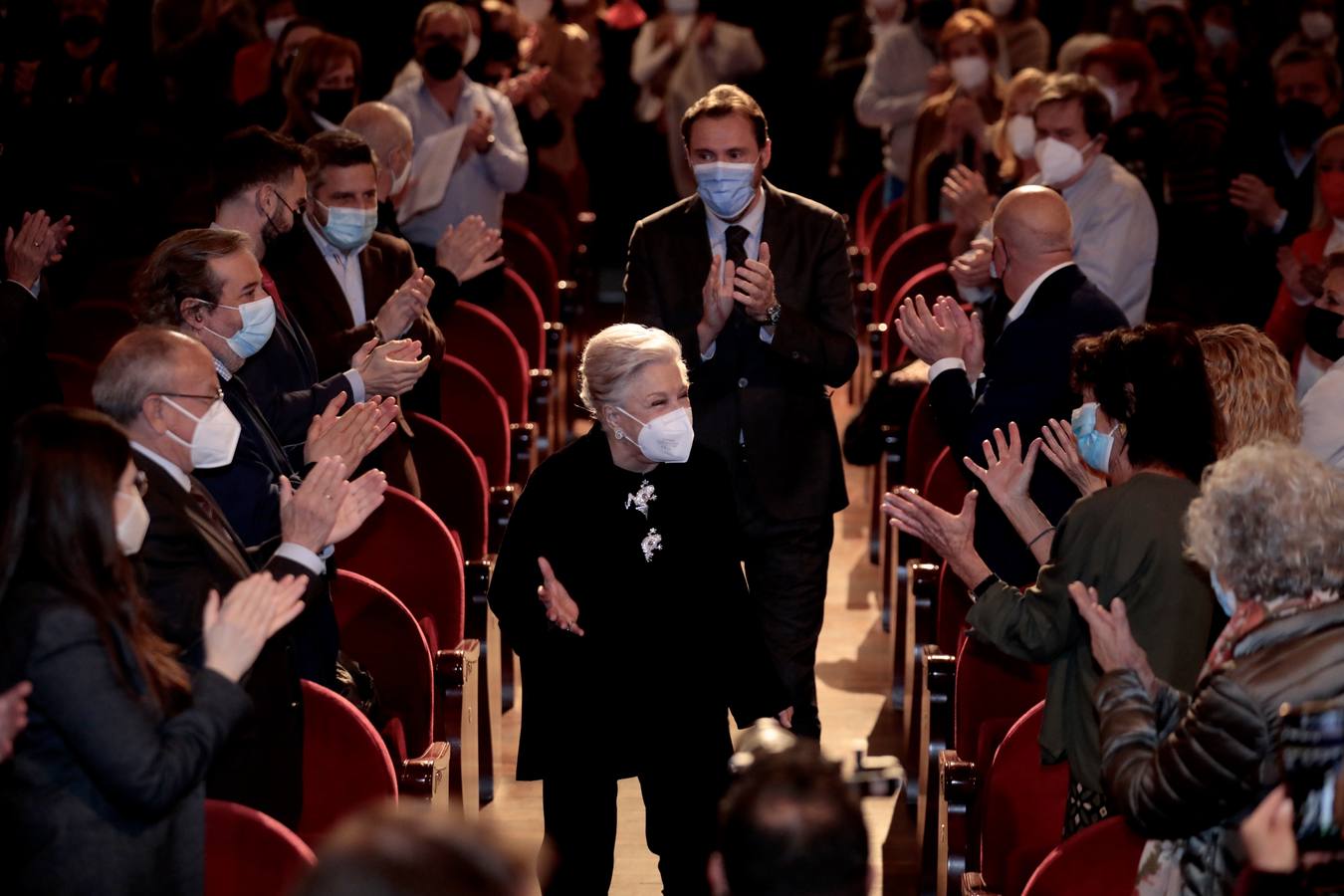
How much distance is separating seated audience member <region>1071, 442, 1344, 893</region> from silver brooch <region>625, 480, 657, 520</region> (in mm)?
938

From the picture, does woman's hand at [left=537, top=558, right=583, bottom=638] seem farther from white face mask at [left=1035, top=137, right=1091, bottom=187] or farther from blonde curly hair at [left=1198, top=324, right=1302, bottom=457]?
white face mask at [left=1035, top=137, right=1091, bottom=187]

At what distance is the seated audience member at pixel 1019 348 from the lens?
11.9ft

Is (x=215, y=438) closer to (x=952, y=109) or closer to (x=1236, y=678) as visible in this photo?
(x=1236, y=678)

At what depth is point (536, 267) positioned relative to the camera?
273 inches

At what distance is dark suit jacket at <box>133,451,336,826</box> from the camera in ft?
8.56

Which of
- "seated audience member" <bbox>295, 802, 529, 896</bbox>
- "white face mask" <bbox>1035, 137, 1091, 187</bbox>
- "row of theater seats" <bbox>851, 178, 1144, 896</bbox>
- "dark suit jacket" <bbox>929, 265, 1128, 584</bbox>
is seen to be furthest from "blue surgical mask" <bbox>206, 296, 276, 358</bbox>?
"white face mask" <bbox>1035, 137, 1091, 187</bbox>

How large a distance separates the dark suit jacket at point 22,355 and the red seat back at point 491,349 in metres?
1.50

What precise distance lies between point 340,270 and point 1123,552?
7.28ft

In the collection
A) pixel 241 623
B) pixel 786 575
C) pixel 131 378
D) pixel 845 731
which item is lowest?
pixel 845 731

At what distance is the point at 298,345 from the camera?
372 centimetres

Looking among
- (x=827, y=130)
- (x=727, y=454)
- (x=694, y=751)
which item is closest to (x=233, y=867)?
(x=694, y=751)

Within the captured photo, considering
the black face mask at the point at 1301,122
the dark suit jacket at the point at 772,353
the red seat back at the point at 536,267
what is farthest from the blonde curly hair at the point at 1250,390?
the red seat back at the point at 536,267

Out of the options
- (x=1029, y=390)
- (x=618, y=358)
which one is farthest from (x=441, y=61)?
(x=618, y=358)

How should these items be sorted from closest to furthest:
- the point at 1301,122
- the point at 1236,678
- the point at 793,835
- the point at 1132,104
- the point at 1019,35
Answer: the point at 793,835, the point at 1236,678, the point at 1301,122, the point at 1132,104, the point at 1019,35
